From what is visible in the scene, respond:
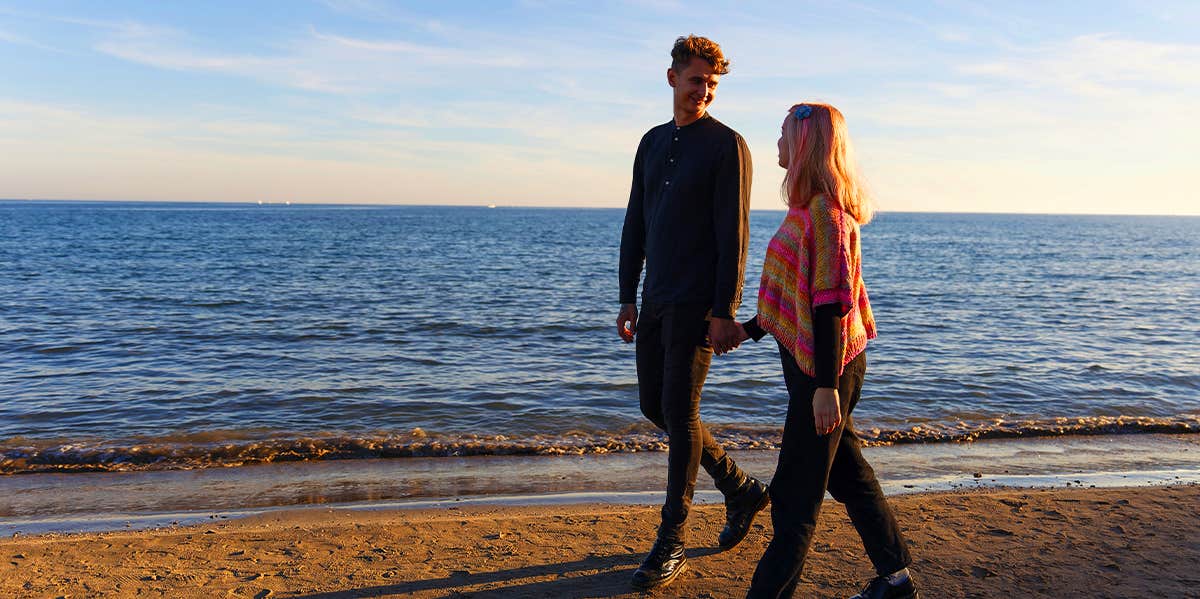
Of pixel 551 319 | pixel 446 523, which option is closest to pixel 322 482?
pixel 446 523

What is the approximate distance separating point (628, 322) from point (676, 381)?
1.69ft

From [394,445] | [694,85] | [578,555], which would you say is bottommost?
[394,445]

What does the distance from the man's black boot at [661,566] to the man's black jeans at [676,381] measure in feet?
0.14

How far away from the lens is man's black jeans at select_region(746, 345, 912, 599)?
9.18 ft

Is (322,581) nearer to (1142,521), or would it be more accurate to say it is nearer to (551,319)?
(1142,521)

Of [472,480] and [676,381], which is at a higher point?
[676,381]

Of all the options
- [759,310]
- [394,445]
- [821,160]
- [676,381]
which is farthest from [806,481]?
[394,445]

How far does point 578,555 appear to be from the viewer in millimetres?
3949

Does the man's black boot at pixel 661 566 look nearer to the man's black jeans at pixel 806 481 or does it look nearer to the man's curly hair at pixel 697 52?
the man's black jeans at pixel 806 481

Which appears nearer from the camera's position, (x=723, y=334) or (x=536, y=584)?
(x=723, y=334)

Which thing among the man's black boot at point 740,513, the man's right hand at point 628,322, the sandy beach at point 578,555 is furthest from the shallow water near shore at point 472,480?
the man's right hand at point 628,322

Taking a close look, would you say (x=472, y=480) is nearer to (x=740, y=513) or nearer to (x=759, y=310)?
(x=740, y=513)

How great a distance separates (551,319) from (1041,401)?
979cm

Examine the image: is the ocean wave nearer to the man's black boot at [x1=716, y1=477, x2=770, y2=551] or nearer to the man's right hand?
the man's black boot at [x1=716, y1=477, x2=770, y2=551]
